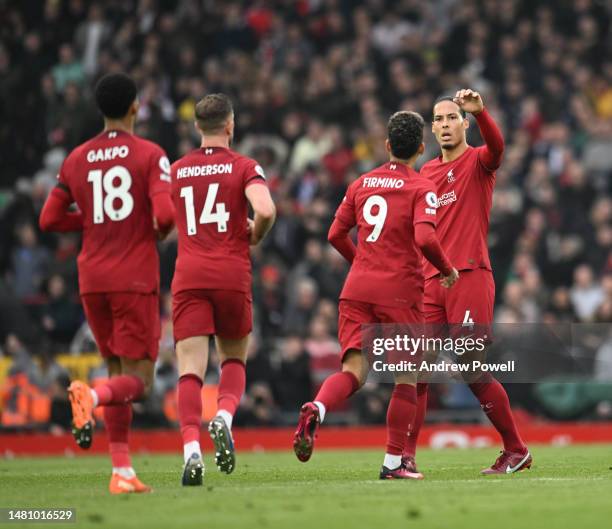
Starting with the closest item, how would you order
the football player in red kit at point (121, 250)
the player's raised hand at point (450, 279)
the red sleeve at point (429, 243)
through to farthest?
the football player in red kit at point (121, 250), the red sleeve at point (429, 243), the player's raised hand at point (450, 279)

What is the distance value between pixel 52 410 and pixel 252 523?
10729 mm

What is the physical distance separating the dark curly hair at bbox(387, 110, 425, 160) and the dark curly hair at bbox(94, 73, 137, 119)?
6.45ft

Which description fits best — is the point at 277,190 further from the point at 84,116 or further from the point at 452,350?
the point at 452,350

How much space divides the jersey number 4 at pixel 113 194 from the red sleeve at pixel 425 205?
200cm

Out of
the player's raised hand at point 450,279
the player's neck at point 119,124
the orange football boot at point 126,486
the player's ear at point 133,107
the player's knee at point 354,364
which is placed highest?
the player's ear at point 133,107

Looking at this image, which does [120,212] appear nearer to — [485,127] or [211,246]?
[211,246]

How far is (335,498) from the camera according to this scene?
805cm

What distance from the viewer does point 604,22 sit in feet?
77.3

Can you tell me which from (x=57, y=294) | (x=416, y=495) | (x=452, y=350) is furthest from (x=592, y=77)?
(x=416, y=495)

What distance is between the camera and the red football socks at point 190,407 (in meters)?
8.86

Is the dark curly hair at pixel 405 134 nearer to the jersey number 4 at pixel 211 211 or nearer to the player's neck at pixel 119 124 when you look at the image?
the jersey number 4 at pixel 211 211

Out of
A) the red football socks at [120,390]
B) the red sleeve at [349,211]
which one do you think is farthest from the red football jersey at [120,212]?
the red sleeve at [349,211]

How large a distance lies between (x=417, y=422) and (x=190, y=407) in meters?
1.95

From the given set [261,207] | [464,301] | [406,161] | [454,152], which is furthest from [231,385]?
[454,152]
